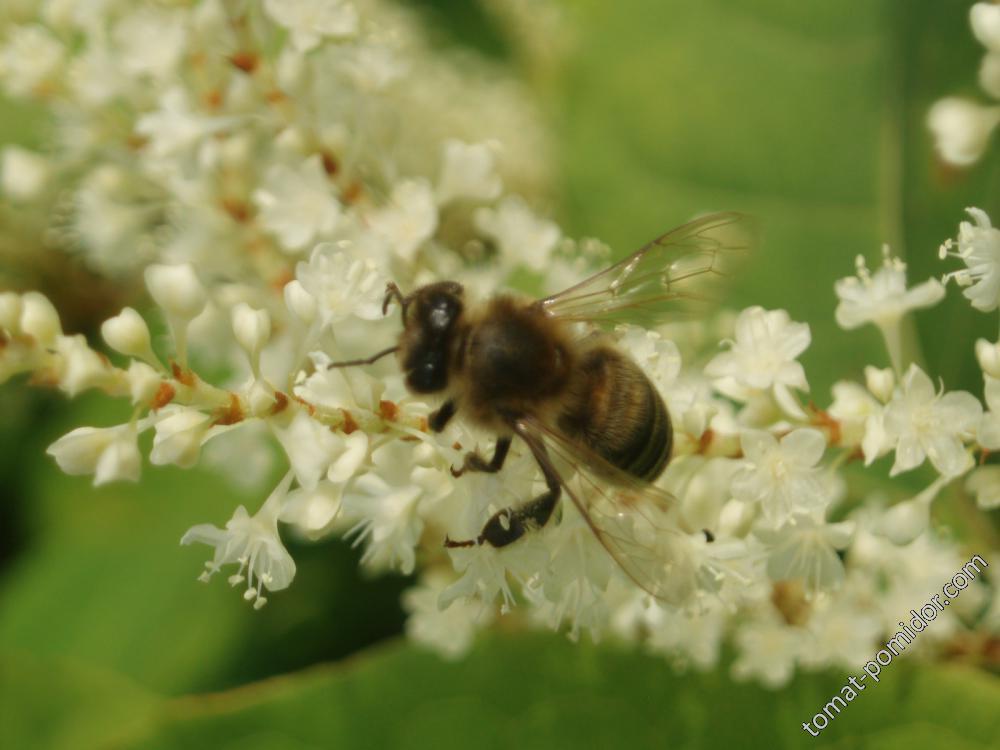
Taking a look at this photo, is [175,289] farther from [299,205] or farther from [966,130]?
[966,130]

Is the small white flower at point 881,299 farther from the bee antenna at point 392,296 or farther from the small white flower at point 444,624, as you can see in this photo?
the small white flower at point 444,624

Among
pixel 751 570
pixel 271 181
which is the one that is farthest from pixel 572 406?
pixel 271 181

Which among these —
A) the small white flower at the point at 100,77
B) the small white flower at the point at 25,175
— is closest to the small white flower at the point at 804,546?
the small white flower at the point at 100,77

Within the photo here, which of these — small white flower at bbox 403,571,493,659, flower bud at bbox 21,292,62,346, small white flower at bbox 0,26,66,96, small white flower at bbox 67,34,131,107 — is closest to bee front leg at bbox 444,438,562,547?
small white flower at bbox 403,571,493,659

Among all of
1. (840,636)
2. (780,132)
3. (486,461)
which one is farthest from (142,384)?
(780,132)

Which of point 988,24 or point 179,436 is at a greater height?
point 988,24

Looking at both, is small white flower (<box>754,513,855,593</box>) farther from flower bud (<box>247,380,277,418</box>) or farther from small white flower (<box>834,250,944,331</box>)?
flower bud (<box>247,380,277,418</box>)
